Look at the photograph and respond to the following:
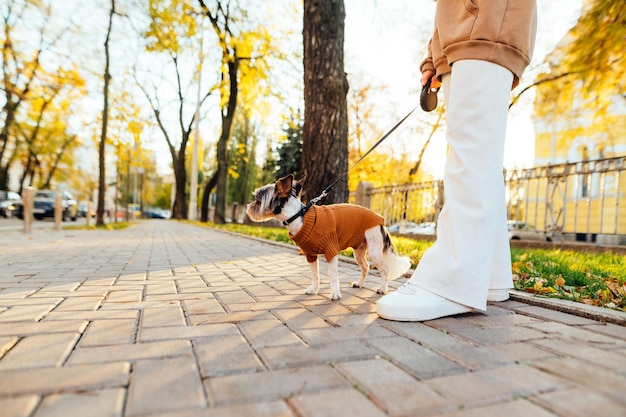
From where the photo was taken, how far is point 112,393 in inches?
57.8

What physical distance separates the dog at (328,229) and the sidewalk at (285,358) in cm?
37

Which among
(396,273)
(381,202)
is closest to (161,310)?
(396,273)

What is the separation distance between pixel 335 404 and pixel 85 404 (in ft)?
2.74

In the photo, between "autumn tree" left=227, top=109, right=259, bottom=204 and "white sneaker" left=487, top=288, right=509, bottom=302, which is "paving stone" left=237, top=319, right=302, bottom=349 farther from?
"autumn tree" left=227, top=109, right=259, bottom=204

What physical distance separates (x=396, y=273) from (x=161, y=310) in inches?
79.7

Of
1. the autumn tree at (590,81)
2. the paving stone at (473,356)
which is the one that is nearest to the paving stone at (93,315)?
the paving stone at (473,356)

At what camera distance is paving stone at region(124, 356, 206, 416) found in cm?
138

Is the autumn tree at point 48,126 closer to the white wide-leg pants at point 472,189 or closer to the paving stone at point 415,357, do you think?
the white wide-leg pants at point 472,189

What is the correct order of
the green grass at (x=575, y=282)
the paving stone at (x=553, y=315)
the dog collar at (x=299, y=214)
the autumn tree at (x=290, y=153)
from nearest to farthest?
1. the paving stone at (x=553, y=315)
2. the green grass at (x=575, y=282)
3. the dog collar at (x=299, y=214)
4. the autumn tree at (x=290, y=153)

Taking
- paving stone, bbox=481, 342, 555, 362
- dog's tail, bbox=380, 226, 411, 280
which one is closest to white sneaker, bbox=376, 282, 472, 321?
paving stone, bbox=481, 342, 555, 362

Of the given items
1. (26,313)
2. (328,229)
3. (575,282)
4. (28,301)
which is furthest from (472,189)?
(28,301)

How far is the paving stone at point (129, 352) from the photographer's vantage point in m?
1.80

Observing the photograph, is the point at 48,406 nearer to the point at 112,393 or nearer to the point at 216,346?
the point at 112,393

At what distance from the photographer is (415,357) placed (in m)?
1.90
